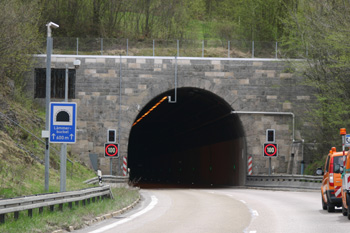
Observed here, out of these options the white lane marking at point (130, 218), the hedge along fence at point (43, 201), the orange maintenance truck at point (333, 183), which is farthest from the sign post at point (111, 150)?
the orange maintenance truck at point (333, 183)

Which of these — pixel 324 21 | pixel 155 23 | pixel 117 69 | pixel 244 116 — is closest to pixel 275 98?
pixel 244 116

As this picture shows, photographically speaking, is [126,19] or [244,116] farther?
[126,19]

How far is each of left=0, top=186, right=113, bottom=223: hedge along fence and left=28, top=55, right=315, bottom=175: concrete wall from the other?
20.6m

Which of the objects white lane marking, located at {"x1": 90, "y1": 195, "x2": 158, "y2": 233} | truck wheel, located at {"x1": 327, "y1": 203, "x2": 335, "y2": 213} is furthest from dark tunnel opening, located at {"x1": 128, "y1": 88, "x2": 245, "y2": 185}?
truck wheel, located at {"x1": 327, "y1": 203, "x2": 335, "y2": 213}

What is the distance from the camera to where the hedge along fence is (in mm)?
13145

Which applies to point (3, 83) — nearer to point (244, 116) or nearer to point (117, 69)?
point (117, 69)

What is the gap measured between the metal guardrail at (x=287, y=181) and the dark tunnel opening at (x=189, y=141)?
12.7 feet

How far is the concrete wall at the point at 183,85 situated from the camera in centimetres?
4122

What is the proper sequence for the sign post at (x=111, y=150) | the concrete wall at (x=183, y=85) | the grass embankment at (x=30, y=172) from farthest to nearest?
the concrete wall at (x=183, y=85) → the sign post at (x=111, y=150) → the grass embankment at (x=30, y=172)

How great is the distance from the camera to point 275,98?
139 feet

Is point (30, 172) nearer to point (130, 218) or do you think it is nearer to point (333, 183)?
point (130, 218)

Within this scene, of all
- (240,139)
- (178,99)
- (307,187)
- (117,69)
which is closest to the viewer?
(307,187)

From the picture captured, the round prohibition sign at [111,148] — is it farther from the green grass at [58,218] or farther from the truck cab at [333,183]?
the truck cab at [333,183]

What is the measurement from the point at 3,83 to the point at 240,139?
16077 mm
